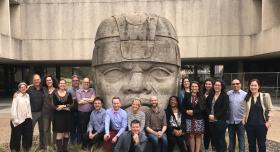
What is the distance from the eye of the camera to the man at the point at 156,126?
709cm

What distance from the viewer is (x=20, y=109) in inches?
293

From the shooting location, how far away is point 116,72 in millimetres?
7910

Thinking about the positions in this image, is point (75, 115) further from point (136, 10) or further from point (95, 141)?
point (136, 10)

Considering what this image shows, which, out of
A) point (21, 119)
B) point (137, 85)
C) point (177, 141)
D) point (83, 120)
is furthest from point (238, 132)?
point (21, 119)

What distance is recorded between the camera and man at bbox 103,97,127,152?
277 inches

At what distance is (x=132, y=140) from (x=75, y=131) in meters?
1.76

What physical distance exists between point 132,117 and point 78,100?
4.63 ft

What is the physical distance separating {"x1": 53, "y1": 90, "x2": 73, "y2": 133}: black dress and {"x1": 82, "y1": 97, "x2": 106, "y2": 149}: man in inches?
17.1

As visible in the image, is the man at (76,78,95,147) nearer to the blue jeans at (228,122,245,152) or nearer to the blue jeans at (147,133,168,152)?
the blue jeans at (147,133,168,152)

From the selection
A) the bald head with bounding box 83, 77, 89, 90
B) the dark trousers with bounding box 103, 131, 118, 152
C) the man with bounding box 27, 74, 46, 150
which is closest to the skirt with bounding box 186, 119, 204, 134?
the dark trousers with bounding box 103, 131, 118, 152

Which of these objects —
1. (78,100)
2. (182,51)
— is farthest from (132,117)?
(182,51)

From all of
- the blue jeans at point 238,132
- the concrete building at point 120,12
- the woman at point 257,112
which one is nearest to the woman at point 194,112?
the blue jeans at point 238,132

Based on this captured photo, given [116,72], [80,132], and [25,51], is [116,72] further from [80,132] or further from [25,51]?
[25,51]

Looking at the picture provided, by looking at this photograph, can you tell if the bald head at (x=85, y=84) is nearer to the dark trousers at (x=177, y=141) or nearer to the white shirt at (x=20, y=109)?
the white shirt at (x=20, y=109)
